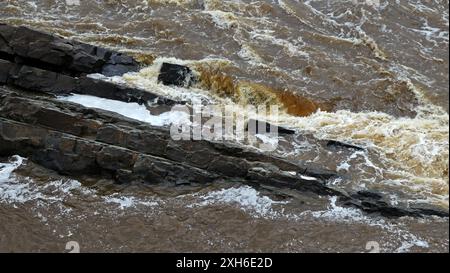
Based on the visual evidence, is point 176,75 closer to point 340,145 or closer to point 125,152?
point 125,152

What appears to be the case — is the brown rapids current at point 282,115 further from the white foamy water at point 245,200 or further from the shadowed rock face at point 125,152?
the shadowed rock face at point 125,152

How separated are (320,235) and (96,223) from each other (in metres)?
3.73

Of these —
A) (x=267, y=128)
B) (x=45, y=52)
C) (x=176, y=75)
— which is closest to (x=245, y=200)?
(x=267, y=128)

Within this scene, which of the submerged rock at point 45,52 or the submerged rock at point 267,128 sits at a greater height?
the submerged rock at point 45,52

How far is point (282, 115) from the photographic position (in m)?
11.8

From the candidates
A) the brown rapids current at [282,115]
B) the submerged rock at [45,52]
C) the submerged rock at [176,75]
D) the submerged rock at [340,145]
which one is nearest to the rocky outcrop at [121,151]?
the brown rapids current at [282,115]

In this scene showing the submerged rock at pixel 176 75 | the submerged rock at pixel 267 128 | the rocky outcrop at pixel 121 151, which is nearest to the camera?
the rocky outcrop at pixel 121 151

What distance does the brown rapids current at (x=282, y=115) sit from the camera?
337 inches

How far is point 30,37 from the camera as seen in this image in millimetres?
12062

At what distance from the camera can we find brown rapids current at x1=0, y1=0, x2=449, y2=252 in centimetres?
855

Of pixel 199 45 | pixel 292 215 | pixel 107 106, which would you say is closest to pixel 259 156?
pixel 292 215

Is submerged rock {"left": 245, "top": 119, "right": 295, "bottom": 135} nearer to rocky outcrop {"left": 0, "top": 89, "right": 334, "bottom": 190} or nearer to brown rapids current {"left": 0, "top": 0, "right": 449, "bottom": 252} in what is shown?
brown rapids current {"left": 0, "top": 0, "right": 449, "bottom": 252}

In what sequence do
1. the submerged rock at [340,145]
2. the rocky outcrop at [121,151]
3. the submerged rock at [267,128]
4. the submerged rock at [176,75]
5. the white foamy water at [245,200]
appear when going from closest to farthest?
the white foamy water at [245,200] < the rocky outcrop at [121,151] < the submerged rock at [340,145] < the submerged rock at [267,128] < the submerged rock at [176,75]

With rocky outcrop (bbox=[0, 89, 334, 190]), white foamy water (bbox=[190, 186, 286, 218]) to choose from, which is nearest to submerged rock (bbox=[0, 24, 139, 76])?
rocky outcrop (bbox=[0, 89, 334, 190])
